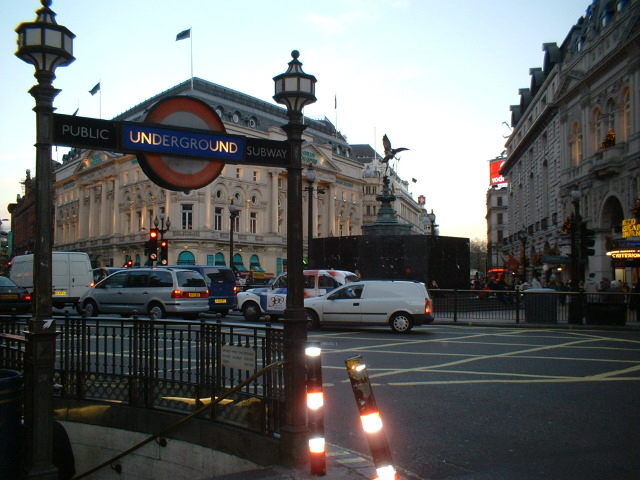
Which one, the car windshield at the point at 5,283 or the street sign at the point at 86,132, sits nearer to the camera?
the street sign at the point at 86,132

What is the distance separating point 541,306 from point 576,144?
27.8 metres

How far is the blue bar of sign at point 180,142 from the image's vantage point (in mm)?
5629

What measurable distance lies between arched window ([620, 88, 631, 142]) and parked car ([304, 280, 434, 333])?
24.7 metres

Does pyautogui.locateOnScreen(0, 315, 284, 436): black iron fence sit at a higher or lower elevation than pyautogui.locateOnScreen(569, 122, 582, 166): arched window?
lower

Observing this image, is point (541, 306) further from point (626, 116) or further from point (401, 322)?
point (626, 116)

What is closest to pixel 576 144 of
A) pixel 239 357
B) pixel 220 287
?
pixel 220 287

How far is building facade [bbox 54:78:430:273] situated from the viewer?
70062 mm

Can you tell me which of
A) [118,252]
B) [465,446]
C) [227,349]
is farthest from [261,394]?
[118,252]

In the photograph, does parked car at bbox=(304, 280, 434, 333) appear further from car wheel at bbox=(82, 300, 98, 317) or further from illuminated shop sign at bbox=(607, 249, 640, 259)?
illuminated shop sign at bbox=(607, 249, 640, 259)

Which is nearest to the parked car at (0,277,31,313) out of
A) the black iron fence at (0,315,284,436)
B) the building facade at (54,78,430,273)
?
A: the black iron fence at (0,315,284,436)

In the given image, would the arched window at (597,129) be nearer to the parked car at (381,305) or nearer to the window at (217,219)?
the parked car at (381,305)

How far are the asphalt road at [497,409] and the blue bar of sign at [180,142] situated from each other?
3.34m

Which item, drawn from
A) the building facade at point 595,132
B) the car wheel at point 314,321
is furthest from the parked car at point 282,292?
the building facade at point 595,132

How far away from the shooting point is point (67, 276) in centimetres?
2753
